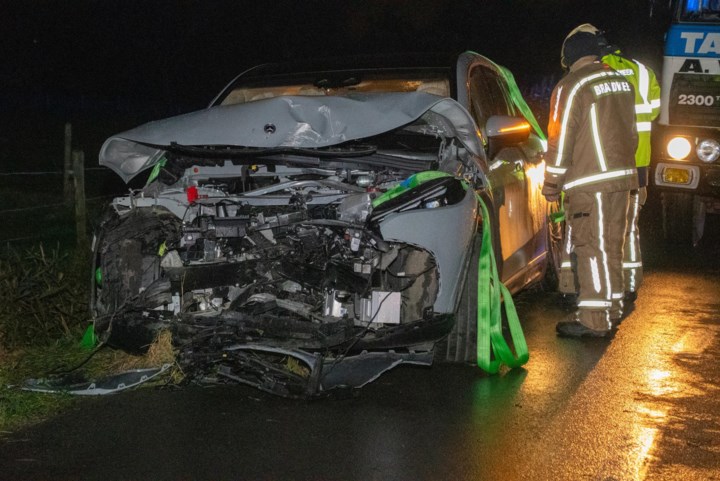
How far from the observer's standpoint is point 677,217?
1126 centimetres

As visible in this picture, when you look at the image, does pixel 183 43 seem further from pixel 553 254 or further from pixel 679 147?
pixel 553 254

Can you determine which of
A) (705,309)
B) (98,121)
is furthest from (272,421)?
(98,121)

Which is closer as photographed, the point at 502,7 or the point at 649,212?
the point at 649,212

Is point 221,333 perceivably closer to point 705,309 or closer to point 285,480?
point 285,480

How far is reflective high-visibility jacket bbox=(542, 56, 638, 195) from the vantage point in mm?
6832

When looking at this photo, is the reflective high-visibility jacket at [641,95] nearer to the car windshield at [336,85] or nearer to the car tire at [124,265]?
the car windshield at [336,85]

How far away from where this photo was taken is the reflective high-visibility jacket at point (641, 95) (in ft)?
25.1

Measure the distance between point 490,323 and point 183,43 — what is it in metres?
38.0

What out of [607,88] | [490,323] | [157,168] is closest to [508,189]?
[607,88]

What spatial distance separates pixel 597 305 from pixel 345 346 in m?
2.37

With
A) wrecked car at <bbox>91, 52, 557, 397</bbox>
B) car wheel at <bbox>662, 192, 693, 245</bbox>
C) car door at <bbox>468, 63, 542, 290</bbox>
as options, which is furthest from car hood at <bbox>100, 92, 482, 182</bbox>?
car wheel at <bbox>662, 192, 693, 245</bbox>

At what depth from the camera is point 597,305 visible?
270 inches

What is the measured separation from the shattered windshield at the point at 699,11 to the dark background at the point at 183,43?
14.0 meters

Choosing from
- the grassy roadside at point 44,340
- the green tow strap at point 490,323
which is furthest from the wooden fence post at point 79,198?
the green tow strap at point 490,323
